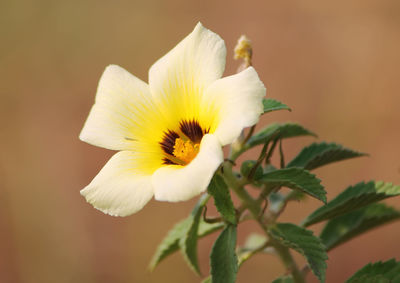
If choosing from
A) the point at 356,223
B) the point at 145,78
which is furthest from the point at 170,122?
the point at 145,78

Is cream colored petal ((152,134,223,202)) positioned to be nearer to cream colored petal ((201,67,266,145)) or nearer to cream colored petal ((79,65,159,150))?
cream colored petal ((201,67,266,145))

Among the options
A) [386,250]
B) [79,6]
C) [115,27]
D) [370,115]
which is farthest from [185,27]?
[386,250]

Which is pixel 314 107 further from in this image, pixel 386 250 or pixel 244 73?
pixel 244 73

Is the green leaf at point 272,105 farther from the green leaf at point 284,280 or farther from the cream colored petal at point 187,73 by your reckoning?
the green leaf at point 284,280

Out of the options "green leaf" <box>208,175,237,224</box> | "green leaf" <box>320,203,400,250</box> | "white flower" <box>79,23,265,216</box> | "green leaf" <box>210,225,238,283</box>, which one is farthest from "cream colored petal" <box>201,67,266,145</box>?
"green leaf" <box>320,203,400,250</box>

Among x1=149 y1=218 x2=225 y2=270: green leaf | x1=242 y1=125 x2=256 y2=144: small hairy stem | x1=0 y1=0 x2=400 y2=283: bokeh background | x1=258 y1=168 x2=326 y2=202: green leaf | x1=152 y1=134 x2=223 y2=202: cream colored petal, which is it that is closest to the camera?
x1=152 y1=134 x2=223 y2=202: cream colored petal

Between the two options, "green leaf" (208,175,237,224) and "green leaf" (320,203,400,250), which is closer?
"green leaf" (208,175,237,224)

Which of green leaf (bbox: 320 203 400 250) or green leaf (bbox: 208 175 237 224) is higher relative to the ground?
green leaf (bbox: 208 175 237 224)

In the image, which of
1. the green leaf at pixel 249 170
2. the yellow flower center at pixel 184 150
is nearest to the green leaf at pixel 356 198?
the green leaf at pixel 249 170
